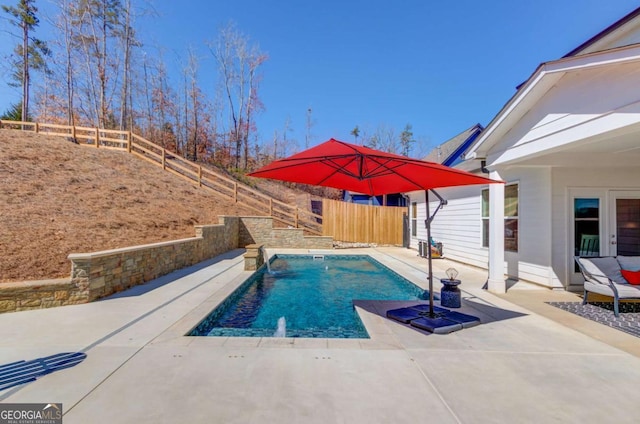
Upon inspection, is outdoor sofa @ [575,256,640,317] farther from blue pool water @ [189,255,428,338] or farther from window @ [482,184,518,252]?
blue pool water @ [189,255,428,338]

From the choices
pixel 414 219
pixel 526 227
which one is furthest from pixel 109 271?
pixel 414 219

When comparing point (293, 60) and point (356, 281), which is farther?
point (293, 60)

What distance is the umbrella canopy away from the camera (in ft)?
11.0

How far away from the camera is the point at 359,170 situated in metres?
4.23

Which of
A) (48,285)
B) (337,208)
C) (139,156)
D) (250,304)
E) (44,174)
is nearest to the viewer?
(48,285)

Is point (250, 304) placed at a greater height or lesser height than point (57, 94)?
lesser

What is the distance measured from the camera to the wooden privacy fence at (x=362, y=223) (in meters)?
14.1

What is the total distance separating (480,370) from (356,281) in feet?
16.1

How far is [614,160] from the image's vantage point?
5.16 meters

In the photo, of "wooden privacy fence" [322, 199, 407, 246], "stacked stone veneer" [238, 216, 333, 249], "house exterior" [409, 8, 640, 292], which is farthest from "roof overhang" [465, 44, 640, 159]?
"stacked stone veneer" [238, 216, 333, 249]

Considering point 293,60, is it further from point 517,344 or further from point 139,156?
point 517,344

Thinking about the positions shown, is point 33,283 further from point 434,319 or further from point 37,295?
point 434,319

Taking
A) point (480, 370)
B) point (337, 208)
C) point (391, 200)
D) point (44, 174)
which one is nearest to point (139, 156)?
point (44, 174)

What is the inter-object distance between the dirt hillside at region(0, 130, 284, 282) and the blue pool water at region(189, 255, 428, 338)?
3.30m
